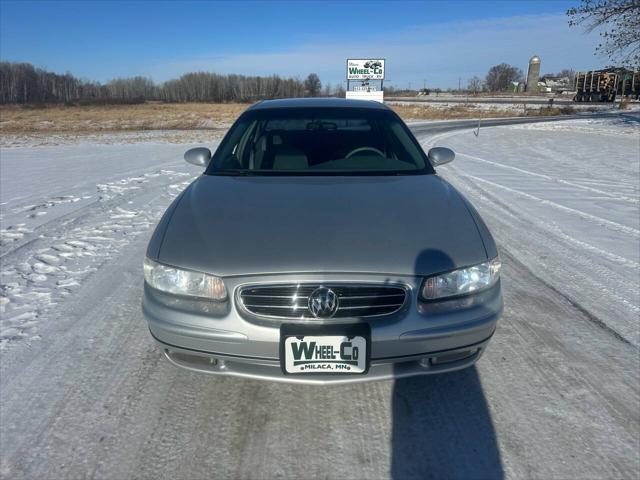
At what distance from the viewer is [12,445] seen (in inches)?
87.1

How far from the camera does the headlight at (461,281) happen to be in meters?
2.27

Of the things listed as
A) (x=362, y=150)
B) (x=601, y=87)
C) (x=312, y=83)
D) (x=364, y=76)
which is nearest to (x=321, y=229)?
(x=362, y=150)

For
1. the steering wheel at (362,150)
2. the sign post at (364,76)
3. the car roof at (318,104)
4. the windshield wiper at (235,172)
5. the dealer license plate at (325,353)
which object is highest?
the sign post at (364,76)

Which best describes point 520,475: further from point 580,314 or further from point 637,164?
point 637,164

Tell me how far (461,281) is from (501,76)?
127738mm

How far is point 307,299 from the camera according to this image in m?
2.18

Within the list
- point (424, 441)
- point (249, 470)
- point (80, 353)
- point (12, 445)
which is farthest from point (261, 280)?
point (80, 353)

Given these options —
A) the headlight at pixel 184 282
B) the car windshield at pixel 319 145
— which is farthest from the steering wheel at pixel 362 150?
the headlight at pixel 184 282

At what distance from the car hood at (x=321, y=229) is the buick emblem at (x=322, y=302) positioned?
0.33 feet

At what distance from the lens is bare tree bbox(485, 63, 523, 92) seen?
116 metres

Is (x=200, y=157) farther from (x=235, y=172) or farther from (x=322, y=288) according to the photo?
(x=322, y=288)

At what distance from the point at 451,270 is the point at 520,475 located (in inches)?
36.3

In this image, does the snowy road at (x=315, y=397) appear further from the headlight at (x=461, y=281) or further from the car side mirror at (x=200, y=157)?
the car side mirror at (x=200, y=157)

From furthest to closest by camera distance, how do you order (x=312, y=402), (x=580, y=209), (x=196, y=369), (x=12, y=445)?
1. (x=580, y=209)
2. (x=312, y=402)
3. (x=196, y=369)
4. (x=12, y=445)
